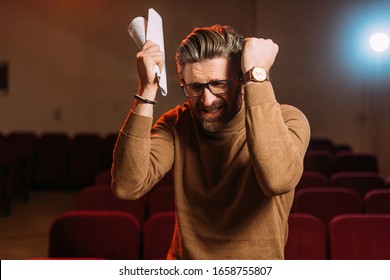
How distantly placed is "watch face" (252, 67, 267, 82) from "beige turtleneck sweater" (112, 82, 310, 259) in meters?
0.02

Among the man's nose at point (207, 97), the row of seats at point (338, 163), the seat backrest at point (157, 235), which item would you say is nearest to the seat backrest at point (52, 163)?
the row of seats at point (338, 163)

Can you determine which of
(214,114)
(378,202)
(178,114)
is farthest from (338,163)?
(214,114)

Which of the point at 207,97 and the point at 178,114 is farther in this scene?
the point at 178,114

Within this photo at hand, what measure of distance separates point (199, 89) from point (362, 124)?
860 centimetres

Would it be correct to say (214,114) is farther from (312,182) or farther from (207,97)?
(312,182)

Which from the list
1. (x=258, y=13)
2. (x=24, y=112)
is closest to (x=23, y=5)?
(x=24, y=112)

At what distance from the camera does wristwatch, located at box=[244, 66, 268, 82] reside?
1301mm

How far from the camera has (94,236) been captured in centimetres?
300

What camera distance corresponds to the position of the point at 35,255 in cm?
471

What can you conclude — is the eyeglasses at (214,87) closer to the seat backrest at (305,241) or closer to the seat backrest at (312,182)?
the seat backrest at (305,241)

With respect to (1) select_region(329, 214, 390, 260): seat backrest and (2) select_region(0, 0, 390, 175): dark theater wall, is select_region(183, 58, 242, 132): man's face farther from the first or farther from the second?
(2) select_region(0, 0, 390, 175): dark theater wall

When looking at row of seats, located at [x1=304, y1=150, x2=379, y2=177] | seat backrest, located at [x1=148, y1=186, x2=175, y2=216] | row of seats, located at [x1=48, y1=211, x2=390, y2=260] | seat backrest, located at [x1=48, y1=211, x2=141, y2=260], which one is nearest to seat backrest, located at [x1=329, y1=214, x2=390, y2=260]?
row of seats, located at [x1=48, y1=211, x2=390, y2=260]

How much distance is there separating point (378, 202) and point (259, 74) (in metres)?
2.96

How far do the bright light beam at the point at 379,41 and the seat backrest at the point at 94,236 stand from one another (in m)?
6.75
